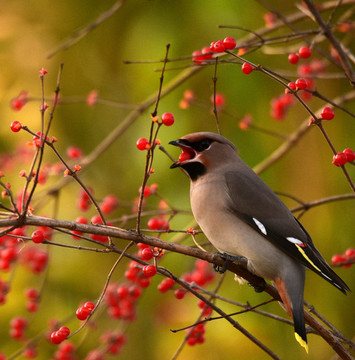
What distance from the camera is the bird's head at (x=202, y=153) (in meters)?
2.80

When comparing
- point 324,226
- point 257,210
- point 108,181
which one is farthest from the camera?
point 108,181

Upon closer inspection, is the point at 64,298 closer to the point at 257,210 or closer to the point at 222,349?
the point at 222,349

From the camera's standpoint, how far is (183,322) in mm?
4285

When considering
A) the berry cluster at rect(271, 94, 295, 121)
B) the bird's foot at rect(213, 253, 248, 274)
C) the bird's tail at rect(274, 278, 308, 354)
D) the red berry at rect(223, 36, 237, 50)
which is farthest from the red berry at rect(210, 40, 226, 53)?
the berry cluster at rect(271, 94, 295, 121)

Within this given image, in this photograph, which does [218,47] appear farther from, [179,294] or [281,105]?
[281,105]

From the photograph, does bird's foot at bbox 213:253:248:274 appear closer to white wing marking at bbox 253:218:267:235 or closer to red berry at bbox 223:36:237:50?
white wing marking at bbox 253:218:267:235

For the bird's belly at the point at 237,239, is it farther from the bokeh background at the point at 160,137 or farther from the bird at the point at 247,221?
the bokeh background at the point at 160,137

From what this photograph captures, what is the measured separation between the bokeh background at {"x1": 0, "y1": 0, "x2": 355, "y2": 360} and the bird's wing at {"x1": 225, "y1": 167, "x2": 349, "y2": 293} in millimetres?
1162

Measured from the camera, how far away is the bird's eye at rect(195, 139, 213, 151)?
283cm

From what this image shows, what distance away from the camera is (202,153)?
Answer: 9.29ft

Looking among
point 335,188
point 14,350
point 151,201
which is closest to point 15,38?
point 151,201

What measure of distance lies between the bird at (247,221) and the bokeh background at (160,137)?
110 cm

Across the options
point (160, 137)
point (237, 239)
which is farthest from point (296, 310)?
point (160, 137)

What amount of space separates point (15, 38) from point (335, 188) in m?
2.45
